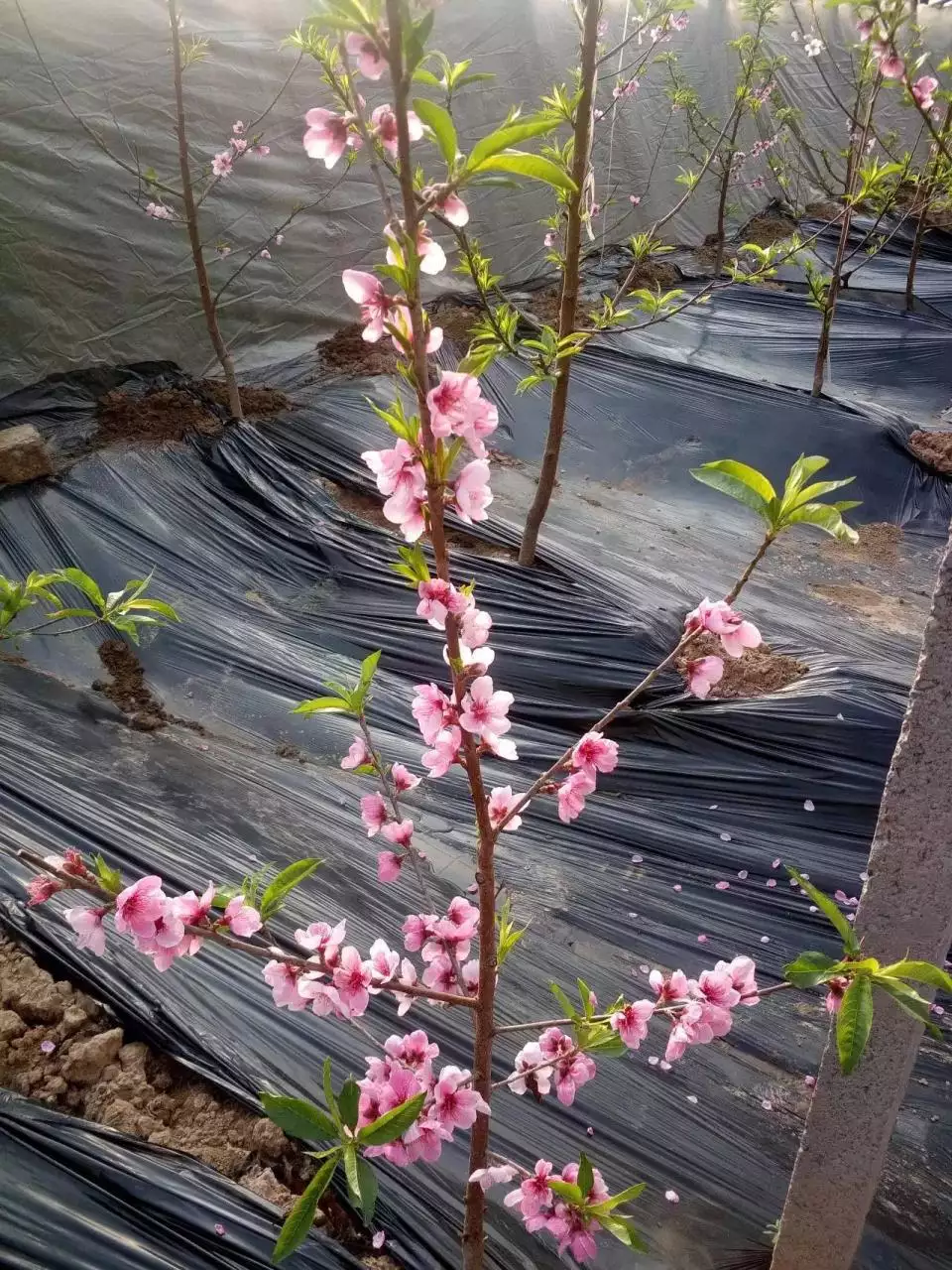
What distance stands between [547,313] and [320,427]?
2324 mm

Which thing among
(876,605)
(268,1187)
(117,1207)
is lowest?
(117,1207)

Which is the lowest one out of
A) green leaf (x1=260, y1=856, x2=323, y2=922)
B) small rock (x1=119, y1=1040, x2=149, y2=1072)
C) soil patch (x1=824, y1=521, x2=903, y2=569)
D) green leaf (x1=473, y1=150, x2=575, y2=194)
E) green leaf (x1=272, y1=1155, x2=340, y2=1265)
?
small rock (x1=119, y1=1040, x2=149, y2=1072)

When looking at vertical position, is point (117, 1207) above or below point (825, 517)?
below

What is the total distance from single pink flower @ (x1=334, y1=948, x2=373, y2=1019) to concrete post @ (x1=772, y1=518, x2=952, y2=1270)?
0.56 meters

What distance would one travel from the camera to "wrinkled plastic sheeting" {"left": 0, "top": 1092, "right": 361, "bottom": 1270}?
121cm

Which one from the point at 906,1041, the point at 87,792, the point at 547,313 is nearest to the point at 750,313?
the point at 547,313

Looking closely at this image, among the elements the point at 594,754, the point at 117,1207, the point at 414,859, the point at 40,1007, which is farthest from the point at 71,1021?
the point at 594,754

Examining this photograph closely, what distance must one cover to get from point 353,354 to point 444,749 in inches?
182

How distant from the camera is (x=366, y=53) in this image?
0.61m

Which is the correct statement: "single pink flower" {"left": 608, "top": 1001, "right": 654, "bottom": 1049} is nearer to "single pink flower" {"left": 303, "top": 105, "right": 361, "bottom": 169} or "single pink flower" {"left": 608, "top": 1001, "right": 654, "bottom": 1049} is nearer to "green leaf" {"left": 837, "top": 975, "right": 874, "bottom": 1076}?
"green leaf" {"left": 837, "top": 975, "right": 874, "bottom": 1076}

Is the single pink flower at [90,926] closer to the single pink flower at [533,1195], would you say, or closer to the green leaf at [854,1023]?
the single pink flower at [533,1195]

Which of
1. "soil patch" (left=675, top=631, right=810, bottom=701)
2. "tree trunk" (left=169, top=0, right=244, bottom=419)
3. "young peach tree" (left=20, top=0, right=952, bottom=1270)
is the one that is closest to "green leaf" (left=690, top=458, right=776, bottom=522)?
"young peach tree" (left=20, top=0, right=952, bottom=1270)

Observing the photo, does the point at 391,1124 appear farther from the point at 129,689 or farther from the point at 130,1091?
the point at 129,689

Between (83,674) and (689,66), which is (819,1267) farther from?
(689,66)
